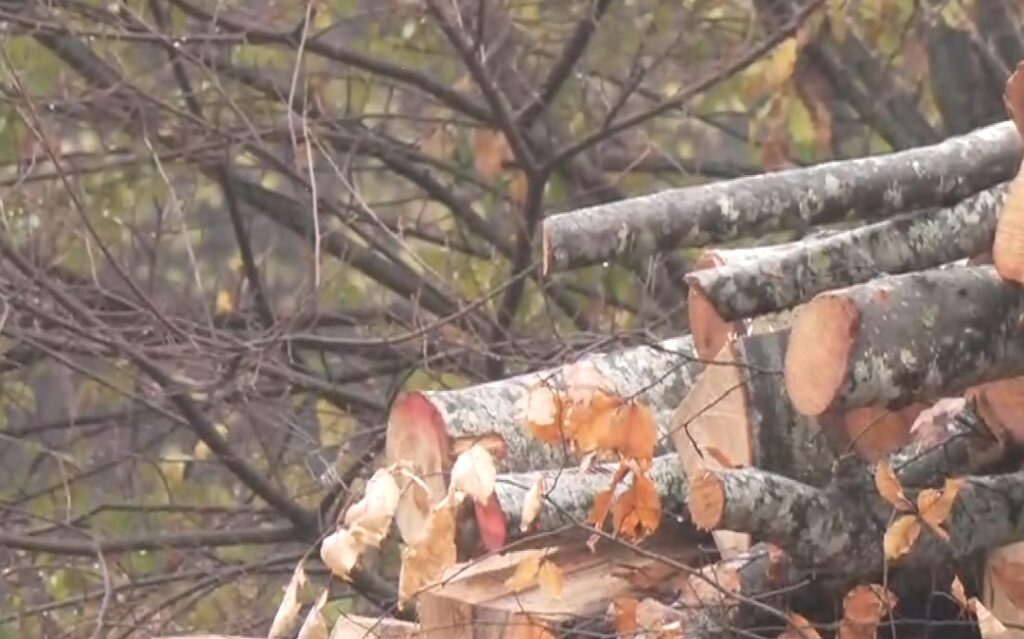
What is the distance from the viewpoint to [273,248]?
19.9 feet

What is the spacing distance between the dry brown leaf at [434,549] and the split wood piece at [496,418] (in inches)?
7.1

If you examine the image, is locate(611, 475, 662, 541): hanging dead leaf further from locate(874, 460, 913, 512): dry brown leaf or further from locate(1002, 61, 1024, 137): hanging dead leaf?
locate(1002, 61, 1024, 137): hanging dead leaf

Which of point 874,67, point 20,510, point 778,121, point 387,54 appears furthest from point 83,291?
point 874,67

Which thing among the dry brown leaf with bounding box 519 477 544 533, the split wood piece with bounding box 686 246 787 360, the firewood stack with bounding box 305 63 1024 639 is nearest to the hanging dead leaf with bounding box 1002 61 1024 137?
the firewood stack with bounding box 305 63 1024 639

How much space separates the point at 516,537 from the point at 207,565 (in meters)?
2.72

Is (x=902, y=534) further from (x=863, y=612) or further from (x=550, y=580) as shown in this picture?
(x=550, y=580)

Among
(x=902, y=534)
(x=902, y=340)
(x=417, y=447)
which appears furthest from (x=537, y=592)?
(x=902, y=340)

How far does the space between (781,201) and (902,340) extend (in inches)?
12.0

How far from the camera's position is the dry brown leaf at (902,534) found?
7.43ft

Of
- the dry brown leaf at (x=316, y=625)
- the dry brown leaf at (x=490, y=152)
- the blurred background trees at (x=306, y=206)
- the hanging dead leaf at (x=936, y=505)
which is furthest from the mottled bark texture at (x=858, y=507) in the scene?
the dry brown leaf at (x=490, y=152)

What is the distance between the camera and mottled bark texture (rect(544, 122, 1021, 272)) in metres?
2.25

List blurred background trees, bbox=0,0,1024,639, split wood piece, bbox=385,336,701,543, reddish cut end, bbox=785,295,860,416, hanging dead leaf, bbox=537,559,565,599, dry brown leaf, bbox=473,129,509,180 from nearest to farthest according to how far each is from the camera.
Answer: reddish cut end, bbox=785,295,860,416 → hanging dead leaf, bbox=537,559,565,599 → split wood piece, bbox=385,336,701,543 → blurred background trees, bbox=0,0,1024,639 → dry brown leaf, bbox=473,129,509,180

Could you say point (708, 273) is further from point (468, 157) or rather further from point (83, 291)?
point (468, 157)

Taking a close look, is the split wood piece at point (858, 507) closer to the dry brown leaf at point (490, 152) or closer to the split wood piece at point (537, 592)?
the split wood piece at point (537, 592)
